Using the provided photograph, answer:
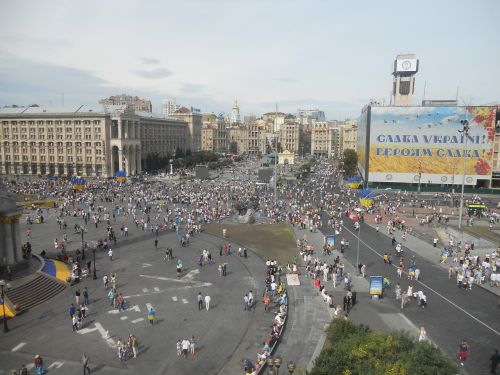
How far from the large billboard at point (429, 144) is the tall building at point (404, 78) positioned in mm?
62774

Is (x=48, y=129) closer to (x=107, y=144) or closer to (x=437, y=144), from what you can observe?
(x=107, y=144)

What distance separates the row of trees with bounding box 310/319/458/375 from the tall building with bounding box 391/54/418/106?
5339 inches

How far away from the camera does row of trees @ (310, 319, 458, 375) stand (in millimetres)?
11648

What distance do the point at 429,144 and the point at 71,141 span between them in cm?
8110

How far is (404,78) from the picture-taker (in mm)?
141125

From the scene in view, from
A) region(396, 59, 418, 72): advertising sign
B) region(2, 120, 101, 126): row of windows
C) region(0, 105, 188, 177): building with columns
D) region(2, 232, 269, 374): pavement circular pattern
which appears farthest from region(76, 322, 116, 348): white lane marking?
region(396, 59, 418, 72): advertising sign

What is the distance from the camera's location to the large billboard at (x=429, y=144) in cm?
7644

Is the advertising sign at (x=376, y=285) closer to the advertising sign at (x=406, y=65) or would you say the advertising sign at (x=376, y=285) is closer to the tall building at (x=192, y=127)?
the advertising sign at (x=406, y=65)

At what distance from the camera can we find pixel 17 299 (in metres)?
22.5

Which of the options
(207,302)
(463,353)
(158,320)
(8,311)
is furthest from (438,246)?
(8,311)

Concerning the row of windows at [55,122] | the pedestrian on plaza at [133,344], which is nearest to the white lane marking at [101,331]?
the pedestrian on plaza at [133,344]

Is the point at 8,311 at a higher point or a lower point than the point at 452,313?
higher

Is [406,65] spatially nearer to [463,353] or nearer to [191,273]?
[191,273]

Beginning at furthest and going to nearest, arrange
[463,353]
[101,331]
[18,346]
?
[101,331], [18,346], [463,353]
